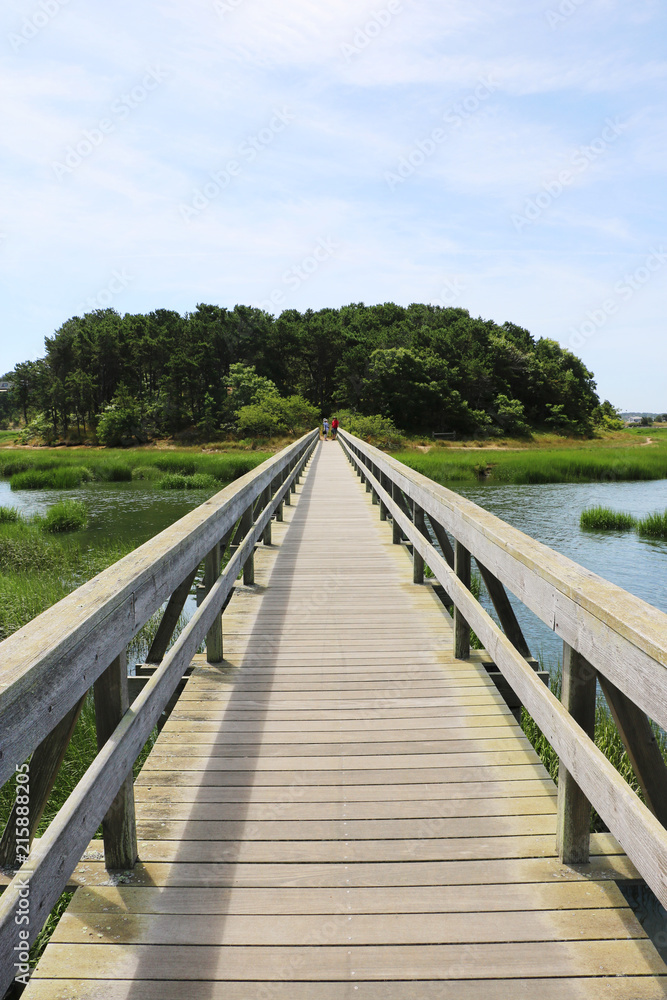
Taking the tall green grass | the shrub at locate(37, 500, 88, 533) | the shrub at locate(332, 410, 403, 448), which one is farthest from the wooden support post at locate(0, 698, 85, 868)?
the shrub at locate(332, 410, 403, 448)

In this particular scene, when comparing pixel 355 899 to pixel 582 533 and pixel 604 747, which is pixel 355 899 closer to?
pixel 604 747

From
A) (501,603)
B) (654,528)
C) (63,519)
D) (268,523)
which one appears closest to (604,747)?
(501,603)

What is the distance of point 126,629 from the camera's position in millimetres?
1924

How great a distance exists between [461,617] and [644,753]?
6.86 ft

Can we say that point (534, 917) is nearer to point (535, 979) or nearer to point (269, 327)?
point (535, 979)

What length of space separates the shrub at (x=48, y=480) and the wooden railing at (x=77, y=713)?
81.7ft

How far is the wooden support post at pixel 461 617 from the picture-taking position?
371 centimetres

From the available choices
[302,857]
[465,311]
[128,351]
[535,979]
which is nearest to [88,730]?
[302,857]

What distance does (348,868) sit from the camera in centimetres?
212

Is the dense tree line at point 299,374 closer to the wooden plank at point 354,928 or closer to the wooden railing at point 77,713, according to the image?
the wooden railing at point 77,713

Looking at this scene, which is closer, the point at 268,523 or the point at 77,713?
the point at 77,713

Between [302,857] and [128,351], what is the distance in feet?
209

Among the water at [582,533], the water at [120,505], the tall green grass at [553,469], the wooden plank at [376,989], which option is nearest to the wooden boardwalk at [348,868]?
the wooden plank at [376,989]

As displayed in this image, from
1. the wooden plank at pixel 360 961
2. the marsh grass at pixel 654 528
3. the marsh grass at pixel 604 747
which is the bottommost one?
the marsh grass at pixel 604 747
